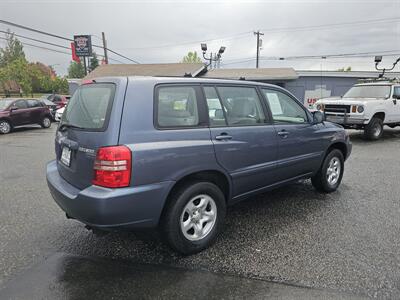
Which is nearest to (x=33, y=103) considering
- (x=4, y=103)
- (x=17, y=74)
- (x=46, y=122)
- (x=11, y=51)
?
(x=46, y=122)

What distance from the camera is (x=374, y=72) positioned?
23750mm

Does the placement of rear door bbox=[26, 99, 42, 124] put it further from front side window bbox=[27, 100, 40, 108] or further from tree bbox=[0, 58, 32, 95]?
tree bbox=[0, 58, 32, 95]

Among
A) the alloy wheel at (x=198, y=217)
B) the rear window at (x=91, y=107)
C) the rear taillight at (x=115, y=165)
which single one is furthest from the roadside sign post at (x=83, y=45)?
the rear taillight at (x=115, y=165)

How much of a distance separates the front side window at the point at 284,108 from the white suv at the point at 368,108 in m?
6.21

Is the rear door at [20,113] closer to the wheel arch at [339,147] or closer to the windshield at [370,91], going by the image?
the wheel arch at [339,147]

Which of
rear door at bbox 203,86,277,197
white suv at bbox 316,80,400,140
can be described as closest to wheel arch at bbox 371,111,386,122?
white suv at bbox 316,80,400,140

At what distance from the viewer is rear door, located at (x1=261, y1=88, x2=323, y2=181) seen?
375 cm

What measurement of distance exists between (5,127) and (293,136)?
12.8 metres

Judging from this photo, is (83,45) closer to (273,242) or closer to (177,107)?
(177,107)

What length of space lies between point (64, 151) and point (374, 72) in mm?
26555

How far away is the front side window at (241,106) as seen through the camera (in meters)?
3.27

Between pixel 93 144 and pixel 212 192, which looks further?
pixel 212 192

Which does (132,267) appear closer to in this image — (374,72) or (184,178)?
(184,178)

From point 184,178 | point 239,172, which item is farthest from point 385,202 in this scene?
point 184,178
